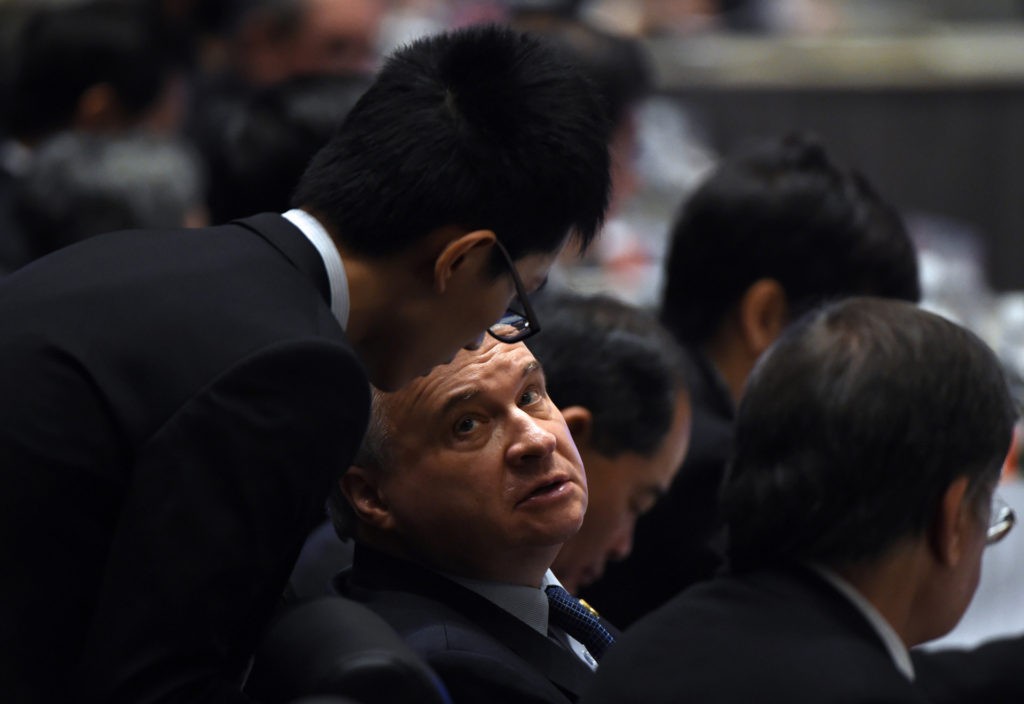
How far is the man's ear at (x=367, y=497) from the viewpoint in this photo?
6.19 ft

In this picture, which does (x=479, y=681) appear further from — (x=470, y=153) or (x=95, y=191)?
(x=95, y=191)

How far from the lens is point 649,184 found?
17.0 feet

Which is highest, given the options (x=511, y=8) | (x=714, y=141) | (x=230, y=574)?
(x=230, y=574)

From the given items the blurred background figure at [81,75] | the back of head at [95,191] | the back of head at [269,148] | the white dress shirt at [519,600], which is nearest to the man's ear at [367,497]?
the white dress shirt at [519,600]

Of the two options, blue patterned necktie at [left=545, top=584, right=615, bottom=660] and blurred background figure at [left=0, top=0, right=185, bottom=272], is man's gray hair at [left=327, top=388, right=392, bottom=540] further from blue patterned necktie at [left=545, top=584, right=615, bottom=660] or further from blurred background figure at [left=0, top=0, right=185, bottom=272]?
blurred background figure at [left=0, top=0, right=185, bottom=272]

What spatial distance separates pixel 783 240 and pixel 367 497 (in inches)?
44.5

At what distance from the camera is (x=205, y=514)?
1.42m

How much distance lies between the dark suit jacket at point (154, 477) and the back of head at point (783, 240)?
1.41 m

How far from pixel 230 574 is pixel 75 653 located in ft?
0.55

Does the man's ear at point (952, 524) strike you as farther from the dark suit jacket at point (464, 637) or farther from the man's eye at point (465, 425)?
the man's eye at point (465, 425)

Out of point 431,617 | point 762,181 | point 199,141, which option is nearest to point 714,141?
point 199,141

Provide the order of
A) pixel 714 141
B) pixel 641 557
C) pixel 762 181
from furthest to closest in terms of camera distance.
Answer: pixel 714 141
pixel 762 181
pixel 641 557

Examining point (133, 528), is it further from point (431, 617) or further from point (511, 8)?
point (511, 8)

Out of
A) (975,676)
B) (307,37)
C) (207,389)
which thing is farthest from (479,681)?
(307,37)
